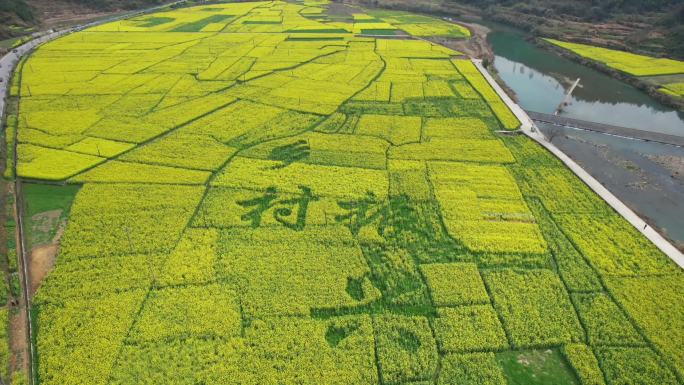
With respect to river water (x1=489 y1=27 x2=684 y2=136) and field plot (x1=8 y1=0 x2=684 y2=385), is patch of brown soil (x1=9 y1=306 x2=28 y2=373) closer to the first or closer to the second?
field plot (x1=8 y1=0 x2=684 y2=385)

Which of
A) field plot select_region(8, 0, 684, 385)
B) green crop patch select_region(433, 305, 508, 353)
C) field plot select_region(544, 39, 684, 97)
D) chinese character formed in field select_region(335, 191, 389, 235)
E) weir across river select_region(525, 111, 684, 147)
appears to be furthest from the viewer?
field plot select_region(544, 39, 684, 97)

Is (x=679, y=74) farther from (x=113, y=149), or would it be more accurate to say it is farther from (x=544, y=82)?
(x=113, y=149)

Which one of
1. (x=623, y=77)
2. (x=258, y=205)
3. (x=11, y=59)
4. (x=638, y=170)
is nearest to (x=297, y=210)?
(x=258, y=205)

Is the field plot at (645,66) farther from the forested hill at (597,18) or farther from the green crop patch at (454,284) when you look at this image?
the green crop patch at (454,284)

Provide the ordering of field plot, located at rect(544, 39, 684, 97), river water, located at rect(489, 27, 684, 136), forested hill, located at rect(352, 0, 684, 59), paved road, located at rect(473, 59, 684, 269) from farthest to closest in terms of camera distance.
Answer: forested hill, located at rect(352, 0, 684, 59)
field plot, located at rect(544, 39, 684, 97)
river water, located at rect(489, 27, 684, 136)
paved road, located at rect(473, 59, 684, 269)

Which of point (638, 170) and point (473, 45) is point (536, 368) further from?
point (473, 45)

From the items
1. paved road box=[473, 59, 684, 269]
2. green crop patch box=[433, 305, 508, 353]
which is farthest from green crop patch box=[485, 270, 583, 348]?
paved road box=[473, 59, 684, 269]
